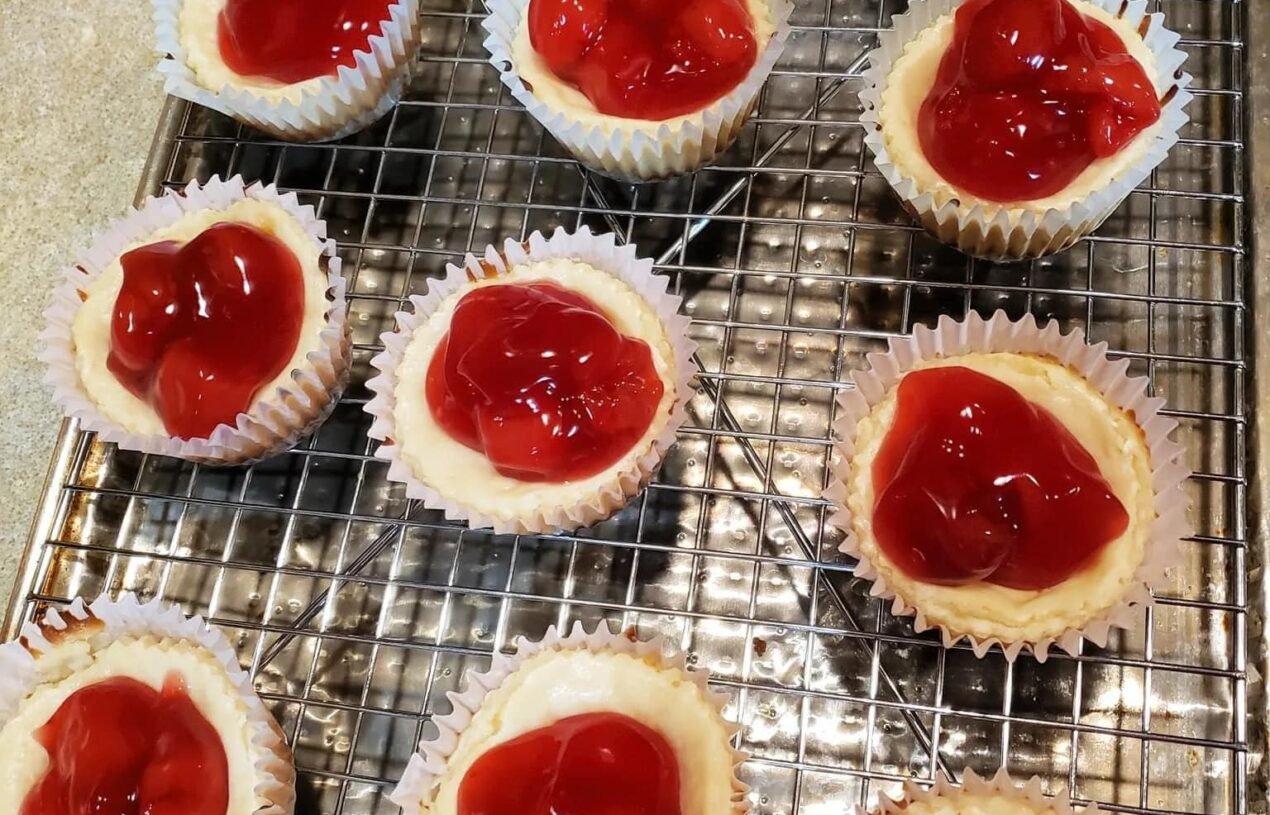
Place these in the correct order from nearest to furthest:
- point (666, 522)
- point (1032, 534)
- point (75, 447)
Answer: point (1032, 534) < point (666, 522) < point (75, 447)

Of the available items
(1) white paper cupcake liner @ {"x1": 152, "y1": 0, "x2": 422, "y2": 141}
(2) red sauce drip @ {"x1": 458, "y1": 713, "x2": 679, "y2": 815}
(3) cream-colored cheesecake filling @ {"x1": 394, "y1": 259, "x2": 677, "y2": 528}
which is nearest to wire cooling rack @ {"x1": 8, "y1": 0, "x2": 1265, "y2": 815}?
(1) white paper cupcake liner @ {"x1": 152, "y1": 0, "x2": 422, "y2": 141}

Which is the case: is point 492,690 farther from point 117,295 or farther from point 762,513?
point 117,295

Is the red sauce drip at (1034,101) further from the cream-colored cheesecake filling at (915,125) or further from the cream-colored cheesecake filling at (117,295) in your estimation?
the cream-colored cheesecake filling at (117,295)

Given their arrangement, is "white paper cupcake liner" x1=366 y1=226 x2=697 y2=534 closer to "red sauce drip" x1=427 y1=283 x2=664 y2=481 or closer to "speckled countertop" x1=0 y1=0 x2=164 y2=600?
"red sauce drip" x1=427 y1=283 x2=664 y2=481

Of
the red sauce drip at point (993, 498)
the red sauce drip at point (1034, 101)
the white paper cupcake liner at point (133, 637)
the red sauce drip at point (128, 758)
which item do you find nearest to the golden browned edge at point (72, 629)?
the white paper cupcake liner at point (133, 637)

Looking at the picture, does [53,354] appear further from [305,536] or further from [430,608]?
[430,608]

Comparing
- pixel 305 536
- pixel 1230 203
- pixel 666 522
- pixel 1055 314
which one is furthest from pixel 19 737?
pixel 1230 203
